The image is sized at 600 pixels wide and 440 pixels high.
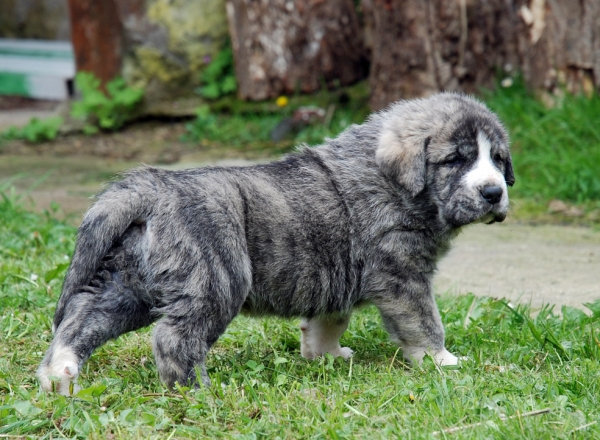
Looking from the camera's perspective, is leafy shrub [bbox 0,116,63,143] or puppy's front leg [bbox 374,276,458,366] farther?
leafy shrub [bbox 0,116,63,143]

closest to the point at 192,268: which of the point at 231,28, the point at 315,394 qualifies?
the point at 315,394

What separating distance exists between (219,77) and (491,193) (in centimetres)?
685

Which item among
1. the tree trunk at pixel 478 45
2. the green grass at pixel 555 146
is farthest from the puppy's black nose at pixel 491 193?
the tree trunk at pixel 478 45

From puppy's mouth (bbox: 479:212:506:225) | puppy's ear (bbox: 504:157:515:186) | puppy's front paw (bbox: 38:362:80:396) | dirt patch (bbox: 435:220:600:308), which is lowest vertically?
dirt patch (bbox: 435:220:600:308)

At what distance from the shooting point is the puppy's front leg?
4359 millimetres

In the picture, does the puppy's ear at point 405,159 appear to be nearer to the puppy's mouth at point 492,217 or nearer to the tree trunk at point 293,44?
the puppy's mouth at point 492,217

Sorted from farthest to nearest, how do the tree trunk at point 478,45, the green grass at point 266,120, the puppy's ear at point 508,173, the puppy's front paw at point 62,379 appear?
1. the green grass at point 266,120
2. the tree trunk at point 478,45
3. the puppy's ear at point 508,173
4. the puppy's front paw at point 62,379

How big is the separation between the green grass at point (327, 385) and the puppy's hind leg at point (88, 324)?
0.11m

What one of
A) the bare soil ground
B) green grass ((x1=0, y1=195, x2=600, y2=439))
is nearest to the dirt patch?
the bare soil ground

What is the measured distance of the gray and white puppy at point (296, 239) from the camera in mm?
3877

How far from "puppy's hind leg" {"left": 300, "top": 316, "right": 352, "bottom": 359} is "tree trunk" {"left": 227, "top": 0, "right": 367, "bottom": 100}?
5.71 metres

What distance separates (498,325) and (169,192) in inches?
80.4

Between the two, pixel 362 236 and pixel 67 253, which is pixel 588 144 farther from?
pixel 67 253

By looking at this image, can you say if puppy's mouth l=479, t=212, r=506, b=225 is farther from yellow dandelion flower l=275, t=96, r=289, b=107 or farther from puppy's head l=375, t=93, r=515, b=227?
yellow dandelion flower l=275, t=96, r=289, b=107
